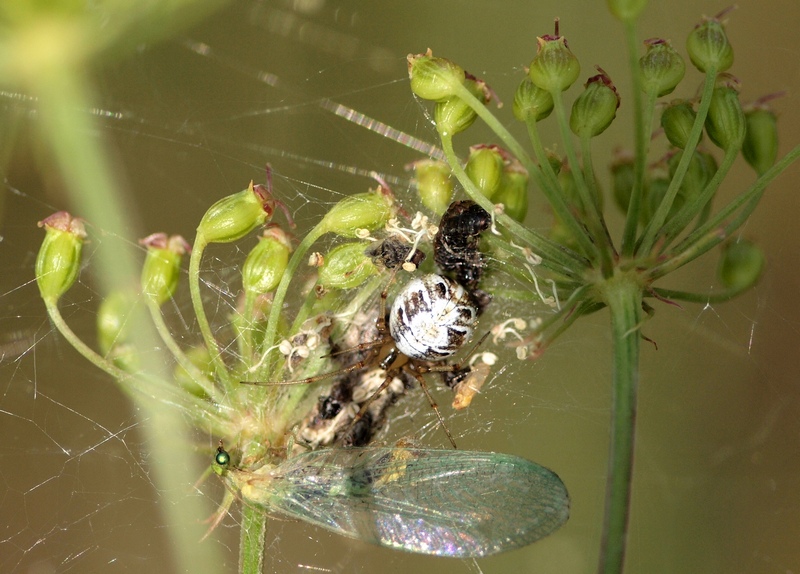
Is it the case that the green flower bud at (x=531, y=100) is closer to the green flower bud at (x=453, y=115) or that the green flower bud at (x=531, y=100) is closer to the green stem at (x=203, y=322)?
the green flower bud at (x=453, y=115)

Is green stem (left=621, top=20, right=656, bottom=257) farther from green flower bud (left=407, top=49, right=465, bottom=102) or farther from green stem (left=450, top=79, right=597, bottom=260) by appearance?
green flower bud (left=407, top=49, right=465, bottom=102)

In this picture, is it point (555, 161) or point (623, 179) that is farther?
point (623, 179)

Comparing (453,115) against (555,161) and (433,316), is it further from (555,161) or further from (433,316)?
(433,316)

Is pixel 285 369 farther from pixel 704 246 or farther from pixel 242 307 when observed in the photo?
pixel 704 246

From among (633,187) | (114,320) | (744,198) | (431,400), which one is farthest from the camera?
(431,400)

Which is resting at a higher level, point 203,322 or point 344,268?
point 344,268

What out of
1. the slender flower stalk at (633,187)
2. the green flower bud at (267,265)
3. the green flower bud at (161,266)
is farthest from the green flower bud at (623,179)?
the green flower bud at (161,266)

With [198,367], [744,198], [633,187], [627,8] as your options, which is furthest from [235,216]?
[744,198]

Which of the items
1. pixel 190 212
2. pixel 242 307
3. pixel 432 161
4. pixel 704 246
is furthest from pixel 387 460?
pixel 190 212
